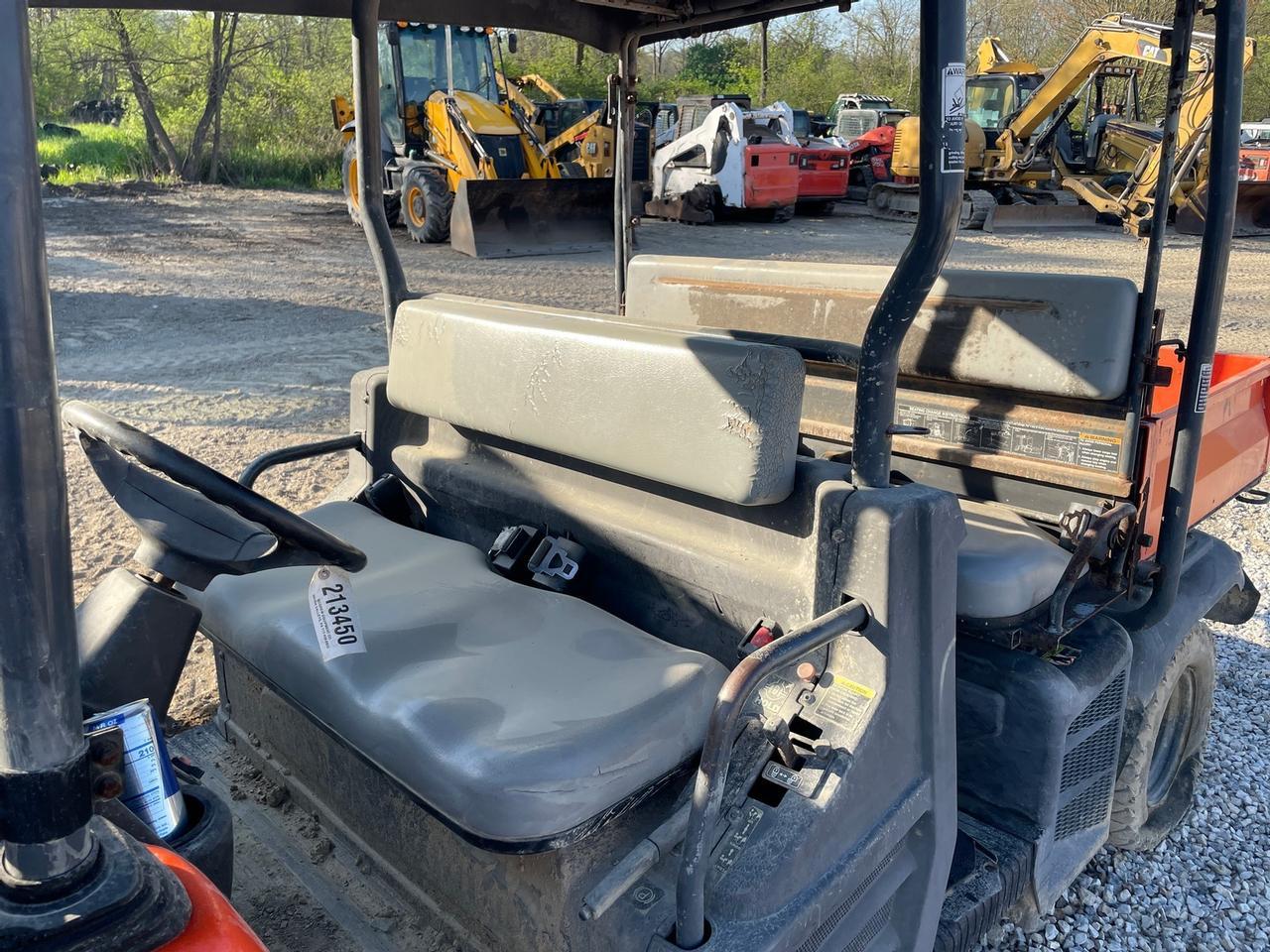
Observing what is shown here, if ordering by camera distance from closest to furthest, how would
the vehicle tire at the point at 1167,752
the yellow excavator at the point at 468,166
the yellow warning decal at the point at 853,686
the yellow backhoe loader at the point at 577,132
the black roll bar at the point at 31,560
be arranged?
1. the black roll bar at the point at 31,560
2. the yellow warning decal at the point at 853,686
3. the vehicle tire at the point at 1167,752
4. the yellow excavator at the point at 468,166
5. the yellow backhoe loader at the point at 577,132

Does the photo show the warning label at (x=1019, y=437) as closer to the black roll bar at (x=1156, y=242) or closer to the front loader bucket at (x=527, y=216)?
the black roll bar at (x=1156, y=242)

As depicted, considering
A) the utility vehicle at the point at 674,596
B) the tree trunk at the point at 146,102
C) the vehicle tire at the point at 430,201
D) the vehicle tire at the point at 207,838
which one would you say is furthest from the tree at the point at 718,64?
the vehicle tire at the point at 207,838

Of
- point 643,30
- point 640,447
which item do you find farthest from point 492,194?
point 640,447

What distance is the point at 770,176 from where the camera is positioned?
15.9 meters

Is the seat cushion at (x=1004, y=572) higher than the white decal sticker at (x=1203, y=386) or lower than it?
lower

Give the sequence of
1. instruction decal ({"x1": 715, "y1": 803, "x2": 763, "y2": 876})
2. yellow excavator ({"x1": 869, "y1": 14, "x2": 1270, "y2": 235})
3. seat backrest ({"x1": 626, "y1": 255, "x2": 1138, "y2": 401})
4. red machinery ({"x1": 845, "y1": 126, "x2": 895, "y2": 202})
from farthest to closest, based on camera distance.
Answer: red machinery ({"x1": 845, "y1": 126, "x2": 895, "y2": 202})
yellow excavator ({"x1": 869, "y1": 14, "x2": 1270, "y2": 235})
seat backrest ({"x1": 626, "y1": 255, "x2": 1138, "y2": 401})
instruction decal ({"x1": 715, "y1": 803, "x2": 763, "y2": 876})

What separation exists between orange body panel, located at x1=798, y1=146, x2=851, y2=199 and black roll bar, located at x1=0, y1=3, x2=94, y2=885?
17.5 meters

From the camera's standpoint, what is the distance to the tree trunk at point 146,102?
70.6ft

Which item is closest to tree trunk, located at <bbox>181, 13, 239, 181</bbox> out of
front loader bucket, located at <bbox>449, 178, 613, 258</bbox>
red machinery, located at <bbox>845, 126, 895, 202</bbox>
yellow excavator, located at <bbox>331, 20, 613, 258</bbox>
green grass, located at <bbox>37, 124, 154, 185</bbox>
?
green grass, located at <bbox>37, 124, 154, 185</bbox>

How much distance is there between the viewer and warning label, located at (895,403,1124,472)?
90.8 inches

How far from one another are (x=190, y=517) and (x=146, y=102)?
23.1 m

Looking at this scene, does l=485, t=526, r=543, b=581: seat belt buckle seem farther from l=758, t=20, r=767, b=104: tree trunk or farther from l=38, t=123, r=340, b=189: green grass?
l=38, t=123, r=340, b=189: green grass

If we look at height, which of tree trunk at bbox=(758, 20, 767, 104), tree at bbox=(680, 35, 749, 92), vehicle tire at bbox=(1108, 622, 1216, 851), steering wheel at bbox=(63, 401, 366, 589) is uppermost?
tree at bbox=(680, 35, 749, 92)

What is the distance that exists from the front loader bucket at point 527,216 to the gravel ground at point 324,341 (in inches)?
17.0
